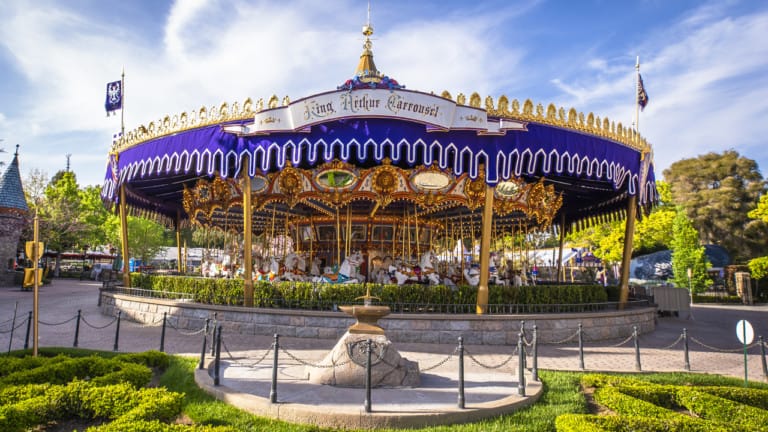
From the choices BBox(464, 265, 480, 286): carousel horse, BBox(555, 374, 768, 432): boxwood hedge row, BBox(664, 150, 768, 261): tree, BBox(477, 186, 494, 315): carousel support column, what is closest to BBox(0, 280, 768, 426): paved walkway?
BBox(555, 374, 768, 432): boxwood hedge row

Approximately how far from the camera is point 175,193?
75.6 feet

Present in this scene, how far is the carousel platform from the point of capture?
20.1 ft

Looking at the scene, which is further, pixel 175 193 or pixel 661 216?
pixel 661 216

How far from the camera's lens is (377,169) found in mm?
16703

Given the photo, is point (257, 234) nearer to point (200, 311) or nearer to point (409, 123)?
point (200, 311)

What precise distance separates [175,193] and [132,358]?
15632 millimetres

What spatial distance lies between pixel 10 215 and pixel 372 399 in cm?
3547

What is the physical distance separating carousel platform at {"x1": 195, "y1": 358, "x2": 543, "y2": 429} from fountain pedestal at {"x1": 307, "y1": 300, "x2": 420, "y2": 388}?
0.16 meters

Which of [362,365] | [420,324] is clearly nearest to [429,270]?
[420,324]

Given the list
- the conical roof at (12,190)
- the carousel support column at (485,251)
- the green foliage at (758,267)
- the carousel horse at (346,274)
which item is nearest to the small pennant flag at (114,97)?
the carousel horse at (346,274)

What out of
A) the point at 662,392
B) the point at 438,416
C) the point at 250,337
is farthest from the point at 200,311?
the point at 662,392

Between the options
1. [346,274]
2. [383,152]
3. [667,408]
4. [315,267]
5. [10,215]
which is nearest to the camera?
[667,408]

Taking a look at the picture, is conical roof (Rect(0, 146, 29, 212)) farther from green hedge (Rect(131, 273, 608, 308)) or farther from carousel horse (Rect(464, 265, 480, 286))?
carousel horse (Rect(464, 265, 480, 286))

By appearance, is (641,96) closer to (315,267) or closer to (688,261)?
(315,267)
